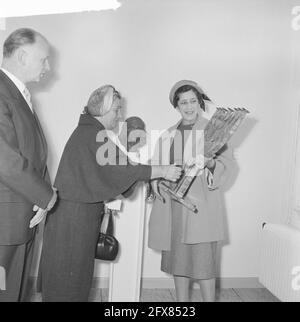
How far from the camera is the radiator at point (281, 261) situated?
2.69m

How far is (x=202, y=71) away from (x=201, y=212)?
1222mm

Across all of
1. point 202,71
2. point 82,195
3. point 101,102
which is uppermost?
point 202,71

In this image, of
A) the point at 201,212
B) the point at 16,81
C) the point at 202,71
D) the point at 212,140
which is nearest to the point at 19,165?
the point at 16,81

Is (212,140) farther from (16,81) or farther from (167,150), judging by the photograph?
(16,81)

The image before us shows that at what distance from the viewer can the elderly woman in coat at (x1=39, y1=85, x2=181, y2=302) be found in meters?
2.10

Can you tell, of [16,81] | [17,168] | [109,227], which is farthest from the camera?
[109,227]

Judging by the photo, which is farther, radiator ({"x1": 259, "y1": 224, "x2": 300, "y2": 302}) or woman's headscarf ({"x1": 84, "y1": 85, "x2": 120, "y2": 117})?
radiator ({"x1": 259, "y1": 224, "x2": 300, "y2": 302})

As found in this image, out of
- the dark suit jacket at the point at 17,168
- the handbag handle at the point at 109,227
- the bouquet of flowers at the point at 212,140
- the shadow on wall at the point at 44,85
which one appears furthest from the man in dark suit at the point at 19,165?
the shadow on wall at the point at 44,85

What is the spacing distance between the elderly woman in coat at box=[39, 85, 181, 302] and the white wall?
3.32ft

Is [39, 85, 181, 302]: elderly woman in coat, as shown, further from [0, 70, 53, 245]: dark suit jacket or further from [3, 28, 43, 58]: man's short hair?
[3, 28, 43, 58]: man's short hair

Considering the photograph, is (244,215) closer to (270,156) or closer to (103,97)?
(270,156)

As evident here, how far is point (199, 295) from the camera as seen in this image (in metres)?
3.14

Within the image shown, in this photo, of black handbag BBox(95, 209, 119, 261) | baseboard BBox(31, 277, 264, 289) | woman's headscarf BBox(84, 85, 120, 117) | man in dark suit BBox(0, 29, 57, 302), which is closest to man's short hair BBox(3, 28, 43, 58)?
man in dark suit BBox(0, 29, 57, 302)
